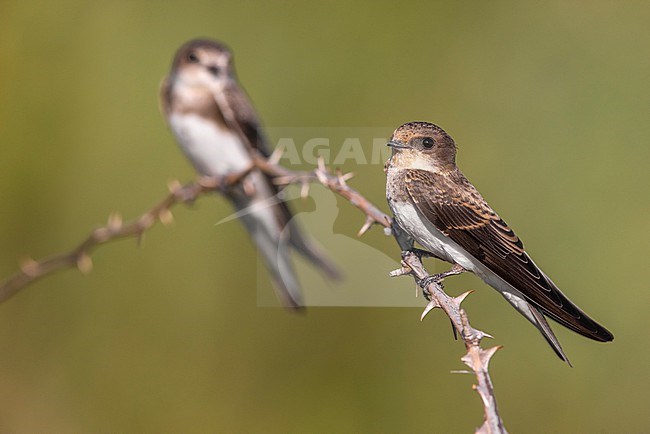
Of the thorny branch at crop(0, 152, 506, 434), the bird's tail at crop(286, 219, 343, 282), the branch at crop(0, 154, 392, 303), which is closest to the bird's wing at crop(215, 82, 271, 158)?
the bird's tail at crop(286, 219, 343, 282)

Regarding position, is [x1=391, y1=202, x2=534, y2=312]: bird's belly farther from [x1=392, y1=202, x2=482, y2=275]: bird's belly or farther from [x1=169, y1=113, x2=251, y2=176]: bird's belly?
[x1=169, y1=113, x2=251, y2=176]: bird's belly

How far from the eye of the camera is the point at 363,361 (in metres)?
4.00

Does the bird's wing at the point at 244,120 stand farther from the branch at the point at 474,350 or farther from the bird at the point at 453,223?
the branch at the point at 474,350

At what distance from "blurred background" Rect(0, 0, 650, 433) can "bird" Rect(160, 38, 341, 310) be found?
121 mm

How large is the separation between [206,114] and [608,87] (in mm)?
2258

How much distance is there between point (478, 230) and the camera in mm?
2074

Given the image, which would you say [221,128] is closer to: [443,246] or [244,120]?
[244,120]

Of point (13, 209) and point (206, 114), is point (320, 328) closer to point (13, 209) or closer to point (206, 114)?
point (206, 114)

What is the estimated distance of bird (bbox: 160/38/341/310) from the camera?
14.2 feet

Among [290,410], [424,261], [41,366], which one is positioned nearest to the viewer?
[424,261]

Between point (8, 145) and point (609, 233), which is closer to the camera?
point (609, 233)

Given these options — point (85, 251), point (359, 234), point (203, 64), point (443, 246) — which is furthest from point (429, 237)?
point (203, 64)

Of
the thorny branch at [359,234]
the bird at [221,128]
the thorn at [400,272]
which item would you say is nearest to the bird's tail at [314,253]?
the thorny branch at [359,234]

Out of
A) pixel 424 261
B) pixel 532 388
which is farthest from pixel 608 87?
pixel 424 261
